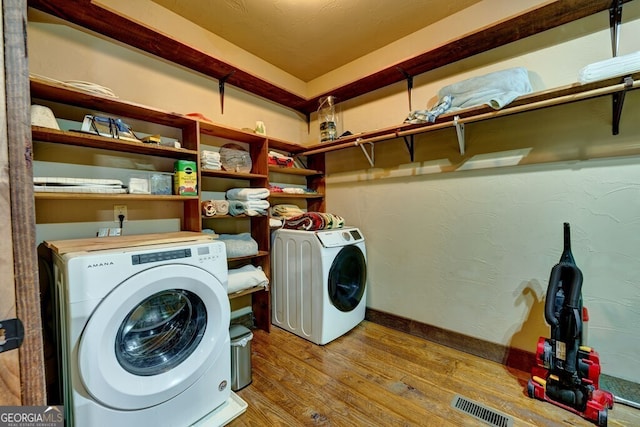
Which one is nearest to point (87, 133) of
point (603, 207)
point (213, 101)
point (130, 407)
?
point (213, 101)

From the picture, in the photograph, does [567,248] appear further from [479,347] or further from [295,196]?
[295,196]

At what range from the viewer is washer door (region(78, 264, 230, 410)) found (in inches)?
39.4

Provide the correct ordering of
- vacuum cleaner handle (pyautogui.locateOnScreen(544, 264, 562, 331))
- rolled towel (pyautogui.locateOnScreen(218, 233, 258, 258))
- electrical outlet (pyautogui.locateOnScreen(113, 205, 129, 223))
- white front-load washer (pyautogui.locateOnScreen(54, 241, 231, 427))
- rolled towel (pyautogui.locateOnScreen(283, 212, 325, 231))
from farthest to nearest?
rolled towel (pyautogui.locateOnScreen(283, 212, 325, 231)), rolled towel (pyautogui.locateOnScreen(218, 233, 258, 258)), electrical outlet (pyautogui.locateOnScreen(113, 205, 129, 223)), vacuum cleaner handle (pyautogui.locateOnScreen(544, 264, 562, 331)), white front-load washer (pyautogui.locateOnScreen(54, 241, 231, 427))

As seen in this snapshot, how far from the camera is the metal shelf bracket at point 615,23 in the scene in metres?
1.43

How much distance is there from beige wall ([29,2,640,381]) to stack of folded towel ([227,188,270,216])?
712 mm

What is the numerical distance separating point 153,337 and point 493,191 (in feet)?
7.37

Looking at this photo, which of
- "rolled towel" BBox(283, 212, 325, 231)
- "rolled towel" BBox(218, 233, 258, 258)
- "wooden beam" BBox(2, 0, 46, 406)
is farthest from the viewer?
"rolled towel" BBox(283, 212, 325, 231)

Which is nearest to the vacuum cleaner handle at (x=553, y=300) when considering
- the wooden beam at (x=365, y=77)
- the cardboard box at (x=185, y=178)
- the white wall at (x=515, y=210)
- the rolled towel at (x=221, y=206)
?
the white wall at (x=515, y=210)

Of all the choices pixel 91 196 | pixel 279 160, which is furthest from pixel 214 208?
pixel 279 160

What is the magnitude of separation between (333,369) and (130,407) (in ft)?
3.71

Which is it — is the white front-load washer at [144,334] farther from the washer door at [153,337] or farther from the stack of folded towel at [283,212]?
the stack of folded towel at [283,212]

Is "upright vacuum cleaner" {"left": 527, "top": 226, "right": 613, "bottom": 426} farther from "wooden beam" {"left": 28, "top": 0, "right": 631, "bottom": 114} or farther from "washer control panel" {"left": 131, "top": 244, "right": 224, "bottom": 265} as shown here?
"washer control panel" {"left": 131, "top": 244, "right": 224, "bottom": 265}

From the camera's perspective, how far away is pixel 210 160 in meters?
1.95

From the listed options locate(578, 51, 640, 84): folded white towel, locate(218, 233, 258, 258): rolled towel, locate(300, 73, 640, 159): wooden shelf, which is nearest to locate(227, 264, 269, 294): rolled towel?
locate(218, 233, 258, 258): rolled towel
